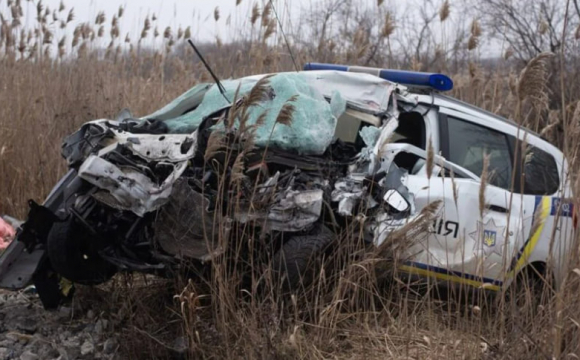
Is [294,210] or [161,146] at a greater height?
[161,146]

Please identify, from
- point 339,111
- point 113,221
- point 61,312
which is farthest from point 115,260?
point 339,111

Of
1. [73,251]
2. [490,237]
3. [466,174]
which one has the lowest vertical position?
[73,251]

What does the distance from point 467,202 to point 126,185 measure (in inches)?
88.7

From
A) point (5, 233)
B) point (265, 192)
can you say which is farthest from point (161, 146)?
point (5, 233)

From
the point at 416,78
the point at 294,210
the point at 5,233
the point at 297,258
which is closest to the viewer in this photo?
the point at 297,258

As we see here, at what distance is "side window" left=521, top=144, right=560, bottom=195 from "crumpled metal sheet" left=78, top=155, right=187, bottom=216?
9.19 ft

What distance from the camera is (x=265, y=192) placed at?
478 cm

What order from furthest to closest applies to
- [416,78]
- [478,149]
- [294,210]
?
[416,78], [478,149], [294,210]

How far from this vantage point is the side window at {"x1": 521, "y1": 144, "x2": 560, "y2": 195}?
5883mm

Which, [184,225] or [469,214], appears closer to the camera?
[184,225]

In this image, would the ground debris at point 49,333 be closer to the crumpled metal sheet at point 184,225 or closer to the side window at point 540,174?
the crumpled metal sheet at point 184,225

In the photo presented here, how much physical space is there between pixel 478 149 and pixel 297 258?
6.33 ft

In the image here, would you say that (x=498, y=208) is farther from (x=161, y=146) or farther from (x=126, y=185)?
(x=126, y=185)

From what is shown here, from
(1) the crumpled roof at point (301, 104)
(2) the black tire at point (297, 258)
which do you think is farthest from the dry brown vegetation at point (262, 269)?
(1) the crumpled roof at point (301, 104)
